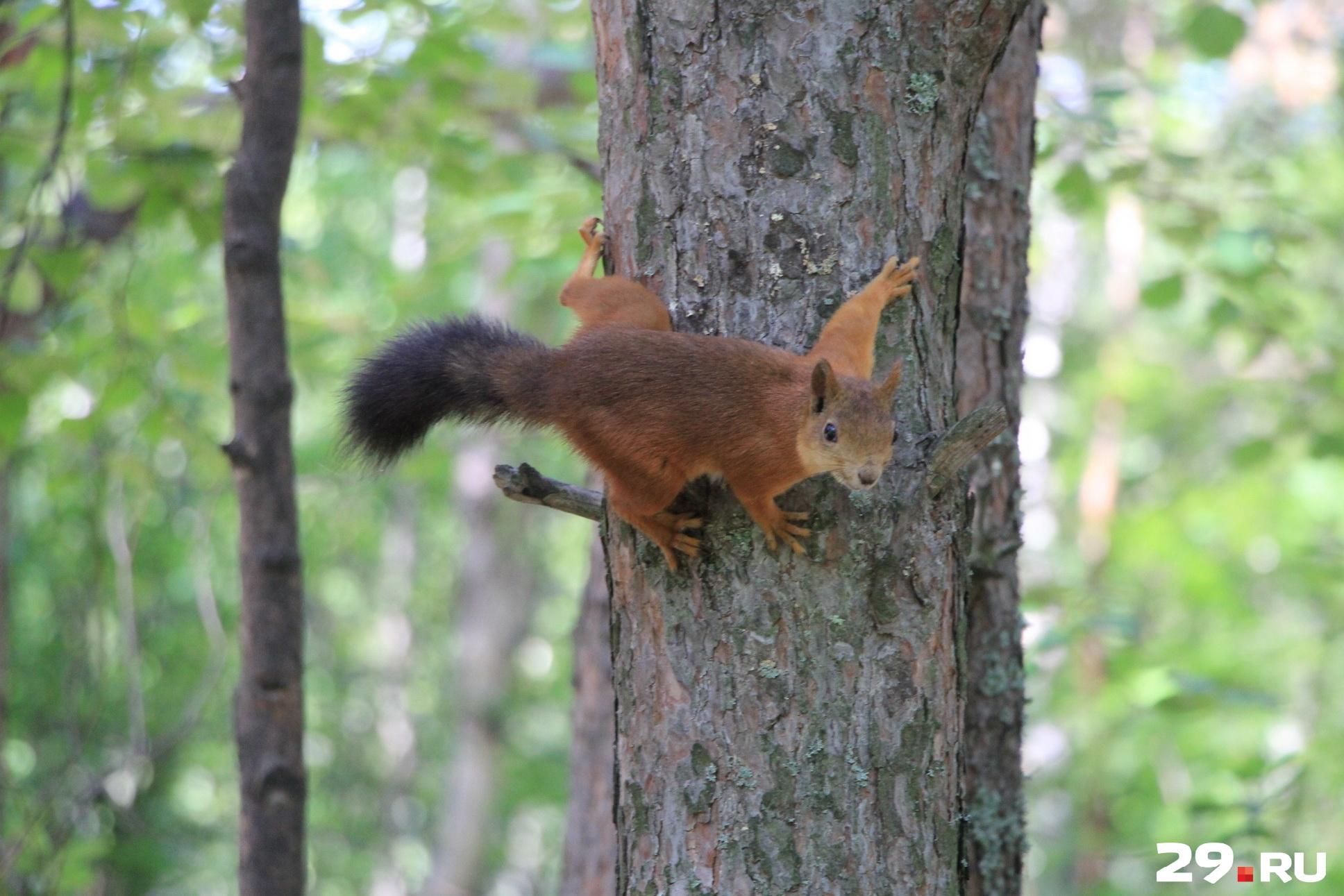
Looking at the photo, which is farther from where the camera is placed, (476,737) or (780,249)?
(476,737)

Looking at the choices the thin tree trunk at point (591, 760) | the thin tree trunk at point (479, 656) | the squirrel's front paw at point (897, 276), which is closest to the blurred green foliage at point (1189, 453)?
the thin tree trunk at point (591, 760)

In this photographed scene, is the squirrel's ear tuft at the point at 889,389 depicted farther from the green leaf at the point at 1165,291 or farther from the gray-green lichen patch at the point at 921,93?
the green leaf at the point at 1165,291

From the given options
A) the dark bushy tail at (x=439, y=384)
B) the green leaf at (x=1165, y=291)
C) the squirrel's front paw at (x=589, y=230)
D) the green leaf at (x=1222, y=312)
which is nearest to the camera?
the dark bushy tail at (x=439, y=384)

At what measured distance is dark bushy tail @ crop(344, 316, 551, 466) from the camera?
2271mm

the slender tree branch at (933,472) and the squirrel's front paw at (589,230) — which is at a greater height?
the squirrel's front paw at (589,230)

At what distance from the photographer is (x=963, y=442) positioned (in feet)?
5.98

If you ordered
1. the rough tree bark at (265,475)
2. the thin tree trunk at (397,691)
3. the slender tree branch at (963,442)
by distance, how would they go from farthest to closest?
the thin tree trunk at (397,691), the rough tree bark at (265,475), the slender tree branch at (963,442)

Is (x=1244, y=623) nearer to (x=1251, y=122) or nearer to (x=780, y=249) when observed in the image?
(x=1251, y=122)

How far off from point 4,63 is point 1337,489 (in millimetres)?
9776

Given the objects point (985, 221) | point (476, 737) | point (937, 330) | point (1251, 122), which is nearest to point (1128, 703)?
point (985, 221)

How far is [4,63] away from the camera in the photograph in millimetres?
3936

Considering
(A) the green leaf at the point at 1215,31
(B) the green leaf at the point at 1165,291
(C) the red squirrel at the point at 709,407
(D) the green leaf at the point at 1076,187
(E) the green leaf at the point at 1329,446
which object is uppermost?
(A) the green leaf at the point at 1215,31

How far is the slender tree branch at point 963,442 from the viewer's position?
5.77 ft

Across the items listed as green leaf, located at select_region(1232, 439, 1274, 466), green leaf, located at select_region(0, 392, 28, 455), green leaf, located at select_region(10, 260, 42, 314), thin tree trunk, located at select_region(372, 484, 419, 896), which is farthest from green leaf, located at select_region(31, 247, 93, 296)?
thin tree trunk, located at select_region(372, 484, 419, 896)
